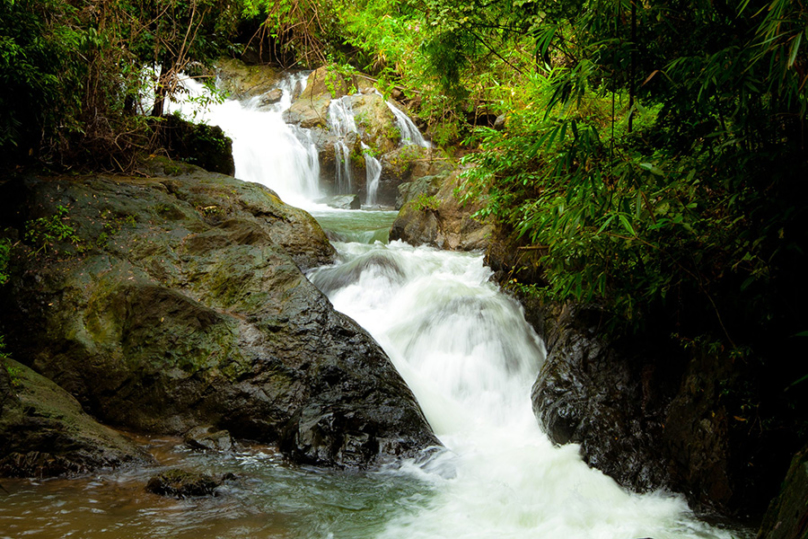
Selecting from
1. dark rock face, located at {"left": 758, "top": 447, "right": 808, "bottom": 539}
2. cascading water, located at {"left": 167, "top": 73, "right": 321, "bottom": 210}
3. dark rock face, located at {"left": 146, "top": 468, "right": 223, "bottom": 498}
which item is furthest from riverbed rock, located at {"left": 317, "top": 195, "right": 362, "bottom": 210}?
dark rock face, located at {"left": 758, "top": 447, "right": 808, "bottom": 539}

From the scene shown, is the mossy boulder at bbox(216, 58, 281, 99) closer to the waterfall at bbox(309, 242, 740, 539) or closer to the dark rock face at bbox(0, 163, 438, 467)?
the waterfall at bbox(309, 242, 740, 539)

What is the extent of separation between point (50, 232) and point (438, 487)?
5042 millimetres

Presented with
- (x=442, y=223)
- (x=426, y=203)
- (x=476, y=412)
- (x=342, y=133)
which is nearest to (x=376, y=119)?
(x=342, y=133)

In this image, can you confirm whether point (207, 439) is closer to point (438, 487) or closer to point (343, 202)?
point (438, 487)

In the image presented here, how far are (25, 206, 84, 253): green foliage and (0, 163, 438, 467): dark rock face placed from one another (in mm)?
65

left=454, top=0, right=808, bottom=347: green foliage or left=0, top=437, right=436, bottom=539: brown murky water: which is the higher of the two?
left=454, top=0, right=808, bottom=347: green foliage

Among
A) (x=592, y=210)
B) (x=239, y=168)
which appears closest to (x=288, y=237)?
(x=592, y=210)

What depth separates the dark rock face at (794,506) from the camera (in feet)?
6.73

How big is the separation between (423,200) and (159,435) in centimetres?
617

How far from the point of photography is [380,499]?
4129mm

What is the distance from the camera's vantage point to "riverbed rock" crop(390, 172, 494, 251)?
10.4m

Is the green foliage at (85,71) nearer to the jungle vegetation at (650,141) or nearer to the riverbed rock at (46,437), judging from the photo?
the jungle vegetation at (650,141)

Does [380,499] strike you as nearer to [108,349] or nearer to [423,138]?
[108,349]

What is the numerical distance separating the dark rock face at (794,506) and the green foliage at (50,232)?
6.55m
